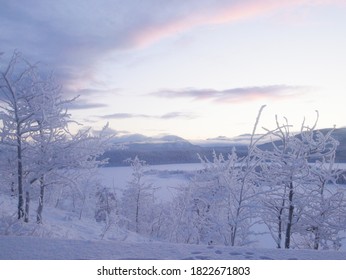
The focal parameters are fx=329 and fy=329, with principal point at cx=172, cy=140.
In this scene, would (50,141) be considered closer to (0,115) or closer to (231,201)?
(0,115)

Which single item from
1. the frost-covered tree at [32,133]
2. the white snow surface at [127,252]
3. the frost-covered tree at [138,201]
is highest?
the frost-covered tree at [32,133]

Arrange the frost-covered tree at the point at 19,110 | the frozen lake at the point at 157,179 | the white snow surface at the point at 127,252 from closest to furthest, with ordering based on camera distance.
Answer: the white snow surface at the point at 127,252, the frost-covered tree at the point at 19,110, the frozen lake at the point at 157,179

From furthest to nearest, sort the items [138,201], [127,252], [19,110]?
[138,201], [19,110], [127,252]

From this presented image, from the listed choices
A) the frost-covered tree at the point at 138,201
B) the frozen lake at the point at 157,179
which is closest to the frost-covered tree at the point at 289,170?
the frozen lake at the point at 157,179

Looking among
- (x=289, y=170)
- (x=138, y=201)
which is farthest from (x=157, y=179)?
Result: (x=289, y=170)

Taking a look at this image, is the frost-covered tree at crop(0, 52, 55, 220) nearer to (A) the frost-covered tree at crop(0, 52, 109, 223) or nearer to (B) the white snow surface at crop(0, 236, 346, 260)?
(A) the frost-covered tree at crop(0, 52, 109, 223)

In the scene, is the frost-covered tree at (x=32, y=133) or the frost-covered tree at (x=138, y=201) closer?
the frost-covered tree at (x=32, y=133)

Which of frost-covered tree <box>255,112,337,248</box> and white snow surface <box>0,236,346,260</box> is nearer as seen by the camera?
white snow surface <box>0,236,346,260</box>

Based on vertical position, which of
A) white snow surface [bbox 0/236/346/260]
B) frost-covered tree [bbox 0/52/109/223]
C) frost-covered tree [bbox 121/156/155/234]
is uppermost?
frost-covered tree [bbox 0/52/109/223]

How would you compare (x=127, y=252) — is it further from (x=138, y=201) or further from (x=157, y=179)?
(x=157, y=179)

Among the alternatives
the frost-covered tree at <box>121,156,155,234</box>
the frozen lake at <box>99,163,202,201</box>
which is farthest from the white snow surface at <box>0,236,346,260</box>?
the frost-covered tree at <box>121,156,155,234</box>

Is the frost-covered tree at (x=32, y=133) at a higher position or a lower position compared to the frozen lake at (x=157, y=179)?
higher

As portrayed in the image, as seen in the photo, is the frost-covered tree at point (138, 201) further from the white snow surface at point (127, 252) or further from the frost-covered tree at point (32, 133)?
the white snow surface at point (127, 252)

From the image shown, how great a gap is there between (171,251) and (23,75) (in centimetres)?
790
